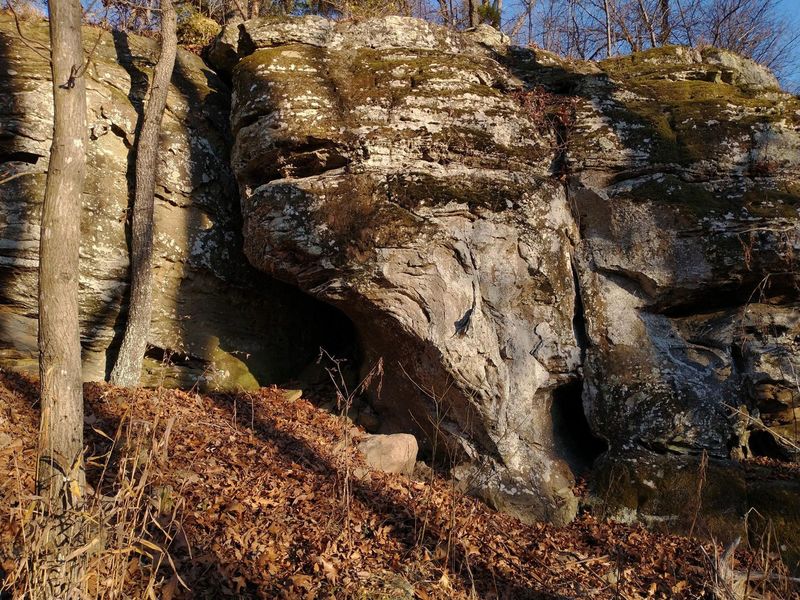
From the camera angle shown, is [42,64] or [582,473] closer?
[582,473]

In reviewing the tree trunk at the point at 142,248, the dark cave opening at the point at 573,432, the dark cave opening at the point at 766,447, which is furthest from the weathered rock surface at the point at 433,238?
the dark cave opening at the point at 766,447

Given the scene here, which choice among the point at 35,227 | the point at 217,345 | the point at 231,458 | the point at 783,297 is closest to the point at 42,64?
the point at 35,227

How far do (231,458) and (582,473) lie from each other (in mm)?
3914

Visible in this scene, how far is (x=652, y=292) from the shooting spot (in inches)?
277

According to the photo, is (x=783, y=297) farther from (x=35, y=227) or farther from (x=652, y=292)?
(x=35, y=227)

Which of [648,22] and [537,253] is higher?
[648,22]

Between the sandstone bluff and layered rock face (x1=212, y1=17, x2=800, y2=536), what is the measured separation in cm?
3

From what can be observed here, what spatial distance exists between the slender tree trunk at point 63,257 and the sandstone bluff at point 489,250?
100 inches

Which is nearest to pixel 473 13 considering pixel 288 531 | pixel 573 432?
pixel 573 432

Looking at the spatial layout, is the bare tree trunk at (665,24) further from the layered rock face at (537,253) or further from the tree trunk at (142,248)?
the tree trunk at (142,248)

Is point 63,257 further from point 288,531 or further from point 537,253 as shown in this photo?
point 537,253

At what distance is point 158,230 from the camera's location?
7621 millimetres

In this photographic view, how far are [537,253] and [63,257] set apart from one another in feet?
16.0

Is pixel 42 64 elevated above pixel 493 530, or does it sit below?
above
